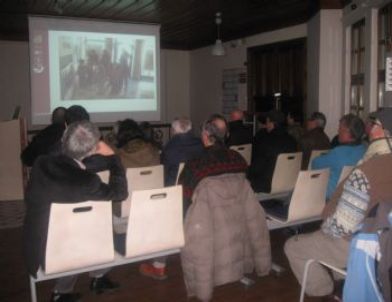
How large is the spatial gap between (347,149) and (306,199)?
21.4 inches

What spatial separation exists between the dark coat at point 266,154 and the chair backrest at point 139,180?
0.91 meters

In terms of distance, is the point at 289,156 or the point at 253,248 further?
the point at 289,156

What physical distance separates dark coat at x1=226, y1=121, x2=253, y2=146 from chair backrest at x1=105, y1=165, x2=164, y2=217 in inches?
92.5

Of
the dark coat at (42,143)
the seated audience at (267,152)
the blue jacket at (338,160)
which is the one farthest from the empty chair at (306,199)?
the dark coat at (42,143)

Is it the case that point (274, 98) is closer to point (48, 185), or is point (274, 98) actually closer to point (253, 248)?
point (253, 248)

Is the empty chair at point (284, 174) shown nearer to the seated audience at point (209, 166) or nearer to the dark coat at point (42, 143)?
the seated audience at point (209, 166)

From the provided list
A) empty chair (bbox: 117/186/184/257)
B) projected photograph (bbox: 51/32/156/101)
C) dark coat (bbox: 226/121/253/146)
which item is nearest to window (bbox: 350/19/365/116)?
dark coat (bbox: 226/121/253/146)

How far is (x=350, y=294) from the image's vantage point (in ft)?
5.82

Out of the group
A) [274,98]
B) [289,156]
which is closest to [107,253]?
[289,156]

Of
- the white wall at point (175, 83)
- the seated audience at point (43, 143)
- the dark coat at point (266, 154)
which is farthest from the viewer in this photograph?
the white wall at point (175, 83)

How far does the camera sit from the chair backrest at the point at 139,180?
3432mm

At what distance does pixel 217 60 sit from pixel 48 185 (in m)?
8.64

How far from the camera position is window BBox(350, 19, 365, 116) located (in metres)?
6.03

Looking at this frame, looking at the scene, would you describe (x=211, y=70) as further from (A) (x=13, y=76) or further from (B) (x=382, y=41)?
(B) (x=382, y=41)
